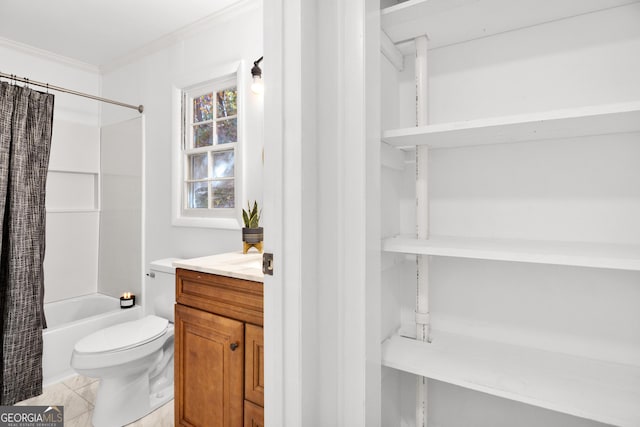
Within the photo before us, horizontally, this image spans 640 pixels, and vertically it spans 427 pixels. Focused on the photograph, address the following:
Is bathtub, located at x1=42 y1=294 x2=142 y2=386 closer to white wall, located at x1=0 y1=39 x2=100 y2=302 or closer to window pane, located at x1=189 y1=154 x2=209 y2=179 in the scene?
white wall, located at x1=0 y1=39 x2=100 y2=302

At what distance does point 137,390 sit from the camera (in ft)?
5.95

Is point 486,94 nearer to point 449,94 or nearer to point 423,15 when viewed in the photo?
point 449,94

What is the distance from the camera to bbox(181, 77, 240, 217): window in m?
2.16

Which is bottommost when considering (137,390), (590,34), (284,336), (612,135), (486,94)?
(137,390)

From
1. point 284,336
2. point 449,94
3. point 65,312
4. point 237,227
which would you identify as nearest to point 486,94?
point 449,94

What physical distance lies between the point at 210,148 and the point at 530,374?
2.11 metres

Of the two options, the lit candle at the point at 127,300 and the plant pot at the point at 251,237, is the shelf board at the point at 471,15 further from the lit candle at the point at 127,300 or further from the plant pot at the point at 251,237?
the lit candle at the point at 127,300

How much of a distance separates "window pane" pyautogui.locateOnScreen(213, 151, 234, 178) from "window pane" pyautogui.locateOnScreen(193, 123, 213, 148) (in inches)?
5.4

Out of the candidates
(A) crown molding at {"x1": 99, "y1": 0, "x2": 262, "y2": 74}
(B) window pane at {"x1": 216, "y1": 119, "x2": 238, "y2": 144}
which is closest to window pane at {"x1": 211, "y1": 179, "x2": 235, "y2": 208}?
(B) window pane at {"x1": 216, "y1": 119, "x2": 238, "y2": 144}

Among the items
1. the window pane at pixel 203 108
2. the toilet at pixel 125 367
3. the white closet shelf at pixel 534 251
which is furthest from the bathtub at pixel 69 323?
the white closet shelf at pixel 534 251

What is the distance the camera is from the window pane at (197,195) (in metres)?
2.32

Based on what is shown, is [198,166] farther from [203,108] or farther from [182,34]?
[182,34]

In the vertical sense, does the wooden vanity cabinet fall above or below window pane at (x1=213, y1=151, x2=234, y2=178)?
below

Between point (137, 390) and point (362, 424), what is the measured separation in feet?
5.03
